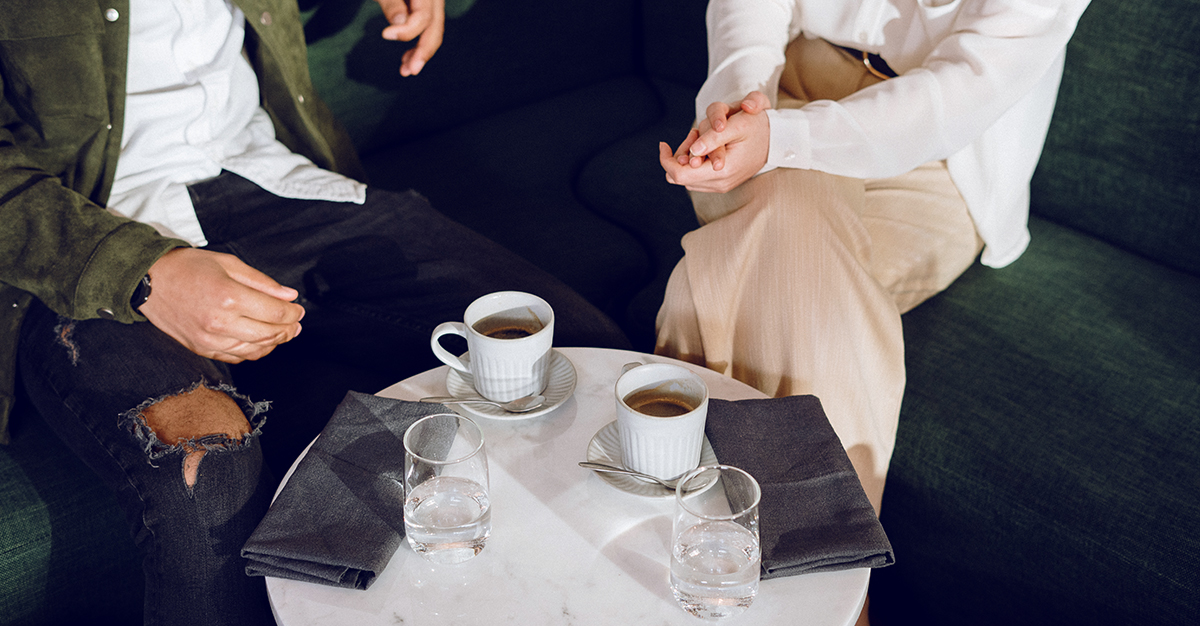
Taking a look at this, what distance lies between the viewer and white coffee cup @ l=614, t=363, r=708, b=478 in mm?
790

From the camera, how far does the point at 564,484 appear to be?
87 cm

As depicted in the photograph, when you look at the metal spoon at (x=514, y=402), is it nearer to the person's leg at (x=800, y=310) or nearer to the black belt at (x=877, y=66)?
the person's leg at (x=800, y=310)

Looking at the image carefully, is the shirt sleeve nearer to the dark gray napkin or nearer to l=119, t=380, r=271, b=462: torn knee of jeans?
the dark gray napkin

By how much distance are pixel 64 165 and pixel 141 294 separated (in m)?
0.30

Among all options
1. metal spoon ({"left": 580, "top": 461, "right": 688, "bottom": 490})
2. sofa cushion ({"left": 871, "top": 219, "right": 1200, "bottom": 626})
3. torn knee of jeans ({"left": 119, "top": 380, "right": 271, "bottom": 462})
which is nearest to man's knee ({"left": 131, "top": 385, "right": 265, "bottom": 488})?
torn knee of jeans ({"left": 119, "top": 380, "right": 271, "bottom": 462})

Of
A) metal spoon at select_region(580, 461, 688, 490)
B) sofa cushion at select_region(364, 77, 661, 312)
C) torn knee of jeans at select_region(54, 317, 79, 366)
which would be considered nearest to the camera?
metal spoon at select_region(580, 461, 688, 490)

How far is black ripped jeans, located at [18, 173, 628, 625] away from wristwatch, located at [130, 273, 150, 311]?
0.08 meters

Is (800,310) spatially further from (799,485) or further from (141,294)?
(141,294)

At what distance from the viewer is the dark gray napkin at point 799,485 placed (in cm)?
75

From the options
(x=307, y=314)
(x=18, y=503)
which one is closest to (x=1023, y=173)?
(x=307, y=314)

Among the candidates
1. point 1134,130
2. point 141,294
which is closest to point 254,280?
point 141,294

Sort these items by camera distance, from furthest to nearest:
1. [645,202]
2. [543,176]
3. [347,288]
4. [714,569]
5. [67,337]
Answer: [543,176], [645,202], [347,288], [67,337], [714,569]

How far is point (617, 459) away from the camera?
881 mm

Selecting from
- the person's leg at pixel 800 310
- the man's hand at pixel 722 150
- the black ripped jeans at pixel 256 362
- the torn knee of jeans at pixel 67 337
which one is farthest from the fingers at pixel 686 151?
the torn knee of jeans at pixel 67 337
